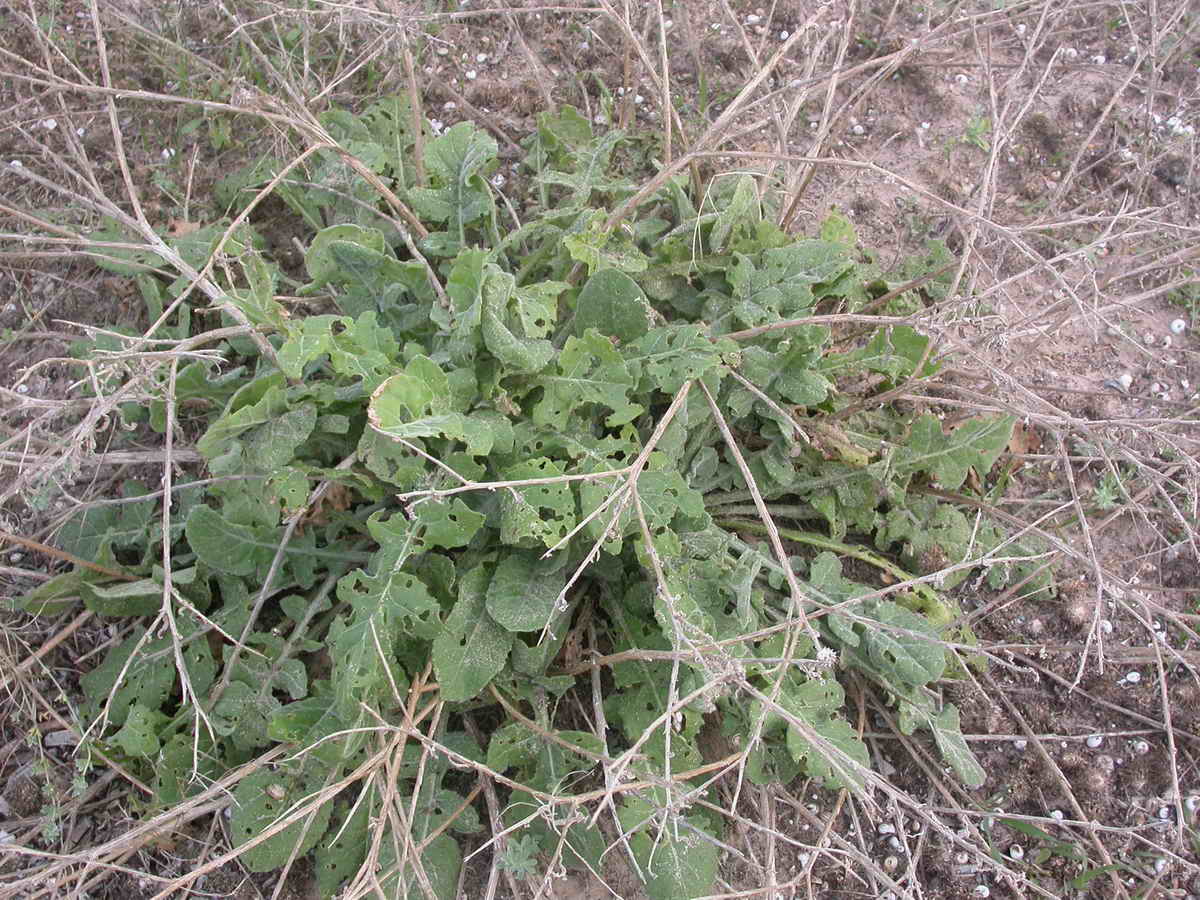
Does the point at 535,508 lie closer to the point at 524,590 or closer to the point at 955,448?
the point at 524,590

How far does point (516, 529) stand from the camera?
6.65 ft

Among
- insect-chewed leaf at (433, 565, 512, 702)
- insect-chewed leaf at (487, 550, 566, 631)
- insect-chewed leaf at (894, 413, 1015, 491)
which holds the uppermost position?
insect-chewed leaf at (894, 413, 1015, 491)

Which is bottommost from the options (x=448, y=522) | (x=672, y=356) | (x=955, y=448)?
(x=448, y=522)

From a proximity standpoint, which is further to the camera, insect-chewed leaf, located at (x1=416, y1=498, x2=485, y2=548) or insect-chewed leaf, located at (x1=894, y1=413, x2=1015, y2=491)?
insect-chewed leaf, located at (x1=894, y1=413, x2=1015, y2=491)

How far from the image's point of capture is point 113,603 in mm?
2324

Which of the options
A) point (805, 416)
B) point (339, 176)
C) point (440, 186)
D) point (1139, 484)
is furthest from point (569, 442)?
point (1139, 484)

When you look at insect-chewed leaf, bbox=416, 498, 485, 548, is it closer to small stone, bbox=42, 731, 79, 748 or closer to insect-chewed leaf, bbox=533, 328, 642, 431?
insect-chewed leaf, bbox=533, 328, 642, 431

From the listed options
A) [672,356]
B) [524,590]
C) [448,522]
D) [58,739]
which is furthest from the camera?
[58,739]

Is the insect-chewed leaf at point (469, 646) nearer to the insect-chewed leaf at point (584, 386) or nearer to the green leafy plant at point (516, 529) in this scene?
the green leafy plant at point (516, 529)

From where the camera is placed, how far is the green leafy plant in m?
2.04

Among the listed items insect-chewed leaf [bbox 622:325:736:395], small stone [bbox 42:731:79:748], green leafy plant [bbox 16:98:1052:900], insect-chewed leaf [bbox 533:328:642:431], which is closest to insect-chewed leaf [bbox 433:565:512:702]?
green leafy plant [bbox 16:98:1052:900]

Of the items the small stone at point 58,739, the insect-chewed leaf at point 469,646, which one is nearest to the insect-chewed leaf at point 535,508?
the insect-chewed leaf at point 469,646

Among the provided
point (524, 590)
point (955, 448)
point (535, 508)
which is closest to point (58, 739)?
point (524, 590)

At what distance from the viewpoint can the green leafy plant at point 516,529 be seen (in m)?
2.04
